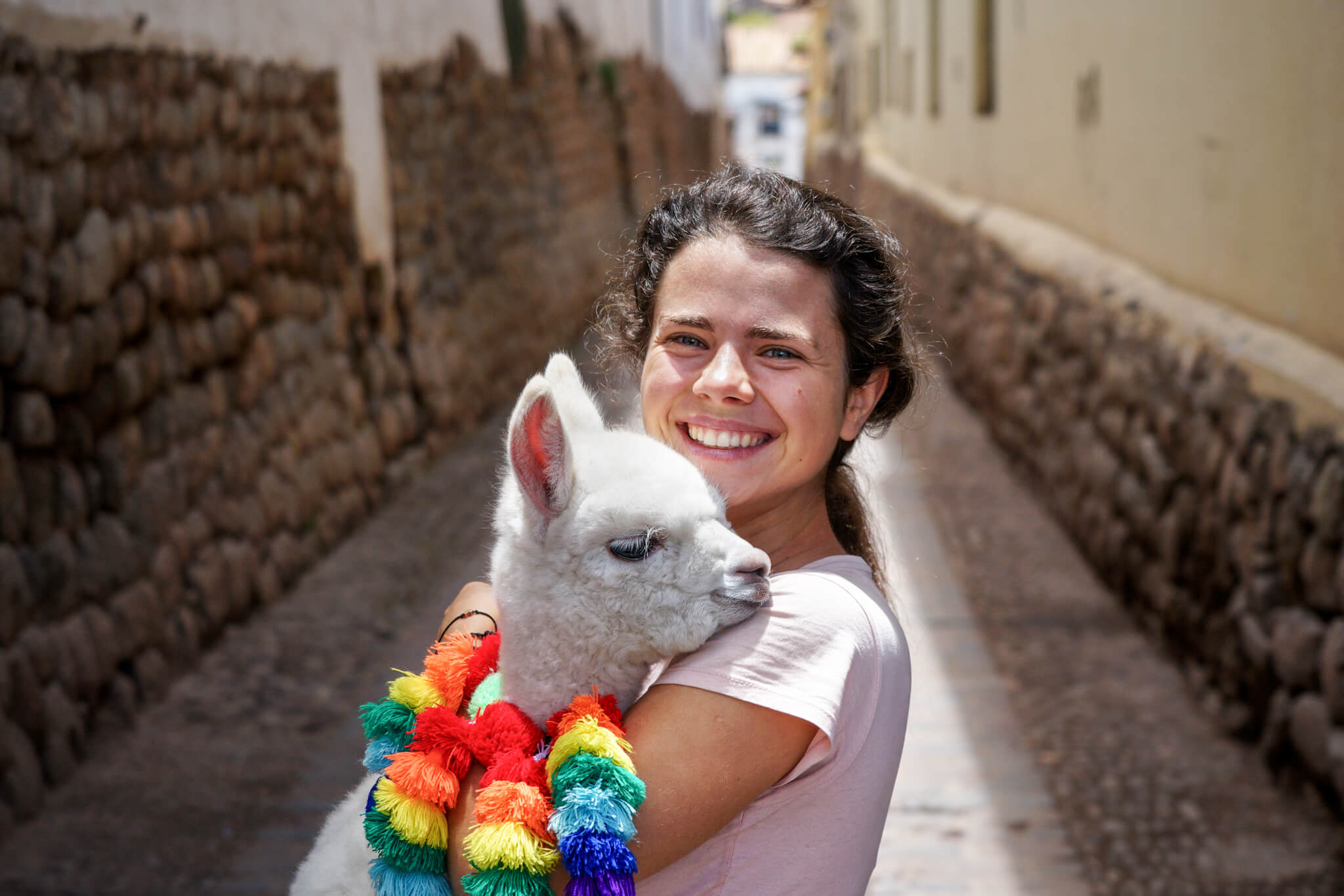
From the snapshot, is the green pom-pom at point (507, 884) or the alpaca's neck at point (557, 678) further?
the alpaca's neck at point (557, 678)

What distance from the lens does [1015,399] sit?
755 centimetres

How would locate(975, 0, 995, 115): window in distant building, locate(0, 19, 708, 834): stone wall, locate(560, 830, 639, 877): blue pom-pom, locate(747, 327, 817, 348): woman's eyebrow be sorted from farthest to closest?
locate(975, 0, 995, 115): window in distant building
locate(0, 19, 708, 834): stone wall
locate(747, 327, 817, 348): woman's eyebrow
locate(560, 830, 639, 877): blue pom-pom

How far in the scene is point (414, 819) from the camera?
1.33 m

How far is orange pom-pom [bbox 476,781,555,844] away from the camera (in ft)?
4.17

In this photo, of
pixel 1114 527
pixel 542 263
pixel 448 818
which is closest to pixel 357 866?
pixel 448 818

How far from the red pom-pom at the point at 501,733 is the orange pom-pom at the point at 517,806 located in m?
0.07

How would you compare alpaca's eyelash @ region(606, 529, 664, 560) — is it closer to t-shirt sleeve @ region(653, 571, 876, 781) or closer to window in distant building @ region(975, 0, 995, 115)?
t-shirt sleeve @ region(653, 571, 876, 781)

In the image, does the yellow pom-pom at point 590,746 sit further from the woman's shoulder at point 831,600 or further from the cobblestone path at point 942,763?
the cobblestone path at point 942,763

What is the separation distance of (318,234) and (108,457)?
245 cm

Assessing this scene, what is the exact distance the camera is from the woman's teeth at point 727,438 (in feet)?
5.34

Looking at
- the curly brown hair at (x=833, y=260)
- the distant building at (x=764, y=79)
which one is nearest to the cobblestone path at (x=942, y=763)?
the curly brown hair at (x=833, y=260)

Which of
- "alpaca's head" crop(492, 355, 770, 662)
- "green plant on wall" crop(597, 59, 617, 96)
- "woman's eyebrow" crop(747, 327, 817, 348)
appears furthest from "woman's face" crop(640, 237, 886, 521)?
"green plant on wall" crop(597, 59, 617, 96)

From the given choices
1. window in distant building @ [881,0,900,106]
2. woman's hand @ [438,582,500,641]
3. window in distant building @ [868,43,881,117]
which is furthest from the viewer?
window in distant building @ [868,43,881,117]

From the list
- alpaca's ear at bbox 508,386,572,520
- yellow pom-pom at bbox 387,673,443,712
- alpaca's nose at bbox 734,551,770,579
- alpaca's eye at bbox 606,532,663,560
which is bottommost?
yellow pom-pom at bbox 387,673,443,712
